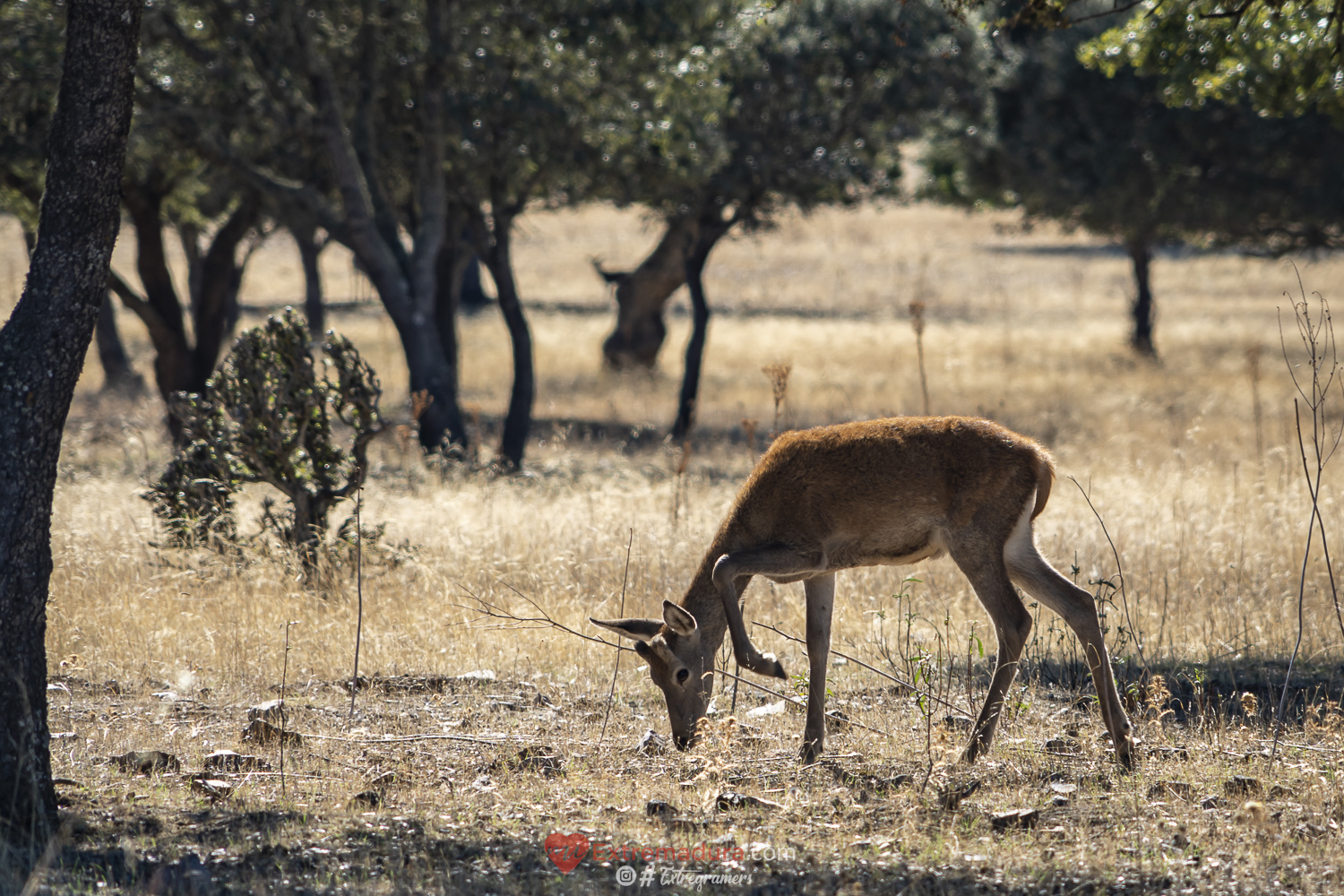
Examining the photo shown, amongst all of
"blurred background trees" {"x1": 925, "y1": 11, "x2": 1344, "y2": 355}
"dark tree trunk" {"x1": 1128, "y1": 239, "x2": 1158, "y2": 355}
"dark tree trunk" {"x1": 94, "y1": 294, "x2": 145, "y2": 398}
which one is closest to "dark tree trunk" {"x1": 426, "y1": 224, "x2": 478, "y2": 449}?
"dark tree trunk" {"x1": 94, "y1": 294, "x2": 145, "y2": 398}

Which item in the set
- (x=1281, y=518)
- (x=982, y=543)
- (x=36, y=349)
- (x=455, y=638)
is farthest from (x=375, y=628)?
(x=1281, y=518)

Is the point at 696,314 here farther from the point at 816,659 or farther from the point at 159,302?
the point at 816,659

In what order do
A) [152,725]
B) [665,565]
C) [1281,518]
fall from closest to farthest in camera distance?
[152,725] < [665,565] < [1281,518]

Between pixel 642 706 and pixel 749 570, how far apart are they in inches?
58.7

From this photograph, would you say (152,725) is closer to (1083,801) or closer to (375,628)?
(375,628)

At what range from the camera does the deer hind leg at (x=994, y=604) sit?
5.56 m

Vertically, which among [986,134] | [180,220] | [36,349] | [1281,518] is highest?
[986,134]

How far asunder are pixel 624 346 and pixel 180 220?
9334 mm

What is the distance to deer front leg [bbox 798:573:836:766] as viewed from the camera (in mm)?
5781

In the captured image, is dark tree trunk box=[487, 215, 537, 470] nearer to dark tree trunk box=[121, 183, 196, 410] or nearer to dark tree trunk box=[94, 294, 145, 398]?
dark tree trunk box=[121, 183, 196, 410]

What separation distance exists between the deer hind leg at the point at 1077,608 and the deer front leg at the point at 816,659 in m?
0.95

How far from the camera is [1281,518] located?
9781 millimetres

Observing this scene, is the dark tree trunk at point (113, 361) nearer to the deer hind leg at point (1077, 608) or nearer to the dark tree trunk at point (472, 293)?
the dark tree trunk at point (472, 293)

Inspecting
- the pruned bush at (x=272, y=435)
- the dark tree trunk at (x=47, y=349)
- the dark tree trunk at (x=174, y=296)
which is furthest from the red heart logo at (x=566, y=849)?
the dark tree trunk at (x=174, y=296)
